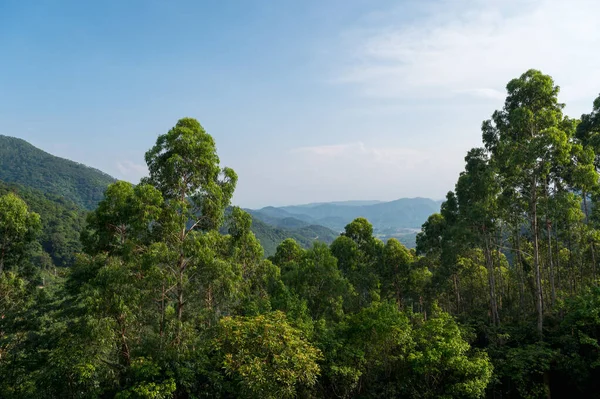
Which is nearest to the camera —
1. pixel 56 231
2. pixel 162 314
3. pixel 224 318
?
pixel 224 318

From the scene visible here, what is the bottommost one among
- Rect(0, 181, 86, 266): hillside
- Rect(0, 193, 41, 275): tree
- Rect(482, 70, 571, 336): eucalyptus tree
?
Rect(0, 181, 86, 266): hillside

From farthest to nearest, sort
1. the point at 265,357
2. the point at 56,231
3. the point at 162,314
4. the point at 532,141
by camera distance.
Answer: the point at 56,231
the point at 532,141
the point at 162,314
the point at 265,357

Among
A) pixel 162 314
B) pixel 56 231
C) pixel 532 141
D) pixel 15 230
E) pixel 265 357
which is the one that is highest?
pixel 532 141

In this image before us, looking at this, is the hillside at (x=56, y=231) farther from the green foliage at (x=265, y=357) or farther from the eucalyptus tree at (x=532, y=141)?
the eucalyptus tree at (x=532, y=141)

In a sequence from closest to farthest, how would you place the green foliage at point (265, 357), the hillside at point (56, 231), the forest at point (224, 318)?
the green foliage at point (265, 357) → the forest at point (224, 318) → the hillside at point (56, 231)

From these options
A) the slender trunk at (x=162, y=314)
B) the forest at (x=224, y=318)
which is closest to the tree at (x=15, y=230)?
the forest at (x=224, y=318)

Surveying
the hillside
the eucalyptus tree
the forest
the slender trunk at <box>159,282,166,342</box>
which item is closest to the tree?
the forest

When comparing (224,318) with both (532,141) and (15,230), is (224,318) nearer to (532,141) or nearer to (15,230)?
(15,230)

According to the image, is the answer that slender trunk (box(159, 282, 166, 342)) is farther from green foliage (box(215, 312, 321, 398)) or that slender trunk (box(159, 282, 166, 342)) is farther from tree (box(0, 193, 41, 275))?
tree (box(0, 193, 41, 275))

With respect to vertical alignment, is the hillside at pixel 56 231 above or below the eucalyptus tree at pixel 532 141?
below

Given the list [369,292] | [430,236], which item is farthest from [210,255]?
[430,236]

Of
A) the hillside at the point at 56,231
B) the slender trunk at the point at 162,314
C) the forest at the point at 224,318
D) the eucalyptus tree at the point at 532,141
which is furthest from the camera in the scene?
the hillside at the point at 56,231

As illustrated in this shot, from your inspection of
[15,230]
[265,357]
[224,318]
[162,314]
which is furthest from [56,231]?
[265,357]

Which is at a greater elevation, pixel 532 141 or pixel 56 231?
pixel 532 141
